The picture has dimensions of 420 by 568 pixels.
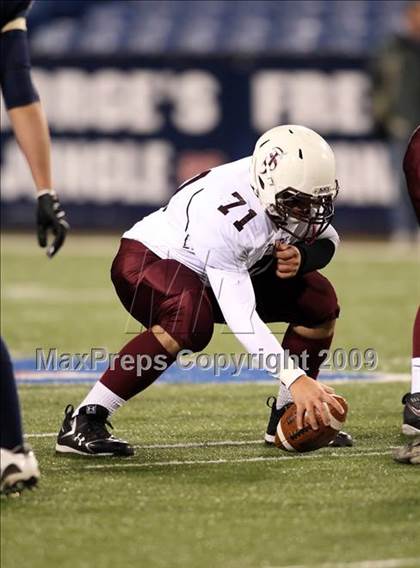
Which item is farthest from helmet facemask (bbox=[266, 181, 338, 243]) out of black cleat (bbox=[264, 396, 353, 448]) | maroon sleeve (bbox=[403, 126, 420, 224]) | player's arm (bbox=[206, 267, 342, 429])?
black cleat (bbox=[264, 396, 353, 448])

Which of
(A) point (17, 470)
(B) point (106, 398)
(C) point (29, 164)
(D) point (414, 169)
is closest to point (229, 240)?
(B) point (106, 398)

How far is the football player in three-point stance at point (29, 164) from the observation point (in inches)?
148

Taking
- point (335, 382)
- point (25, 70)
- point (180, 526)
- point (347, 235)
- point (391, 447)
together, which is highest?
point (25, 70)

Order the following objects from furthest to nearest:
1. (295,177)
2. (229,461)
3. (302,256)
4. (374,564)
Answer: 1. (302,256)
2. (229,461)
3. (295,177)
4. (374,564)

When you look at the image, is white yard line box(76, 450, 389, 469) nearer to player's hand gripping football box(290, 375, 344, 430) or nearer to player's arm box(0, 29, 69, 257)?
player's hand gripping football box(290, 375, 344, 430)

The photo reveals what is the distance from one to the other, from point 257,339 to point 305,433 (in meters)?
0.34

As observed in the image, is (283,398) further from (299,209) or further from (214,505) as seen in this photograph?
(214,505)

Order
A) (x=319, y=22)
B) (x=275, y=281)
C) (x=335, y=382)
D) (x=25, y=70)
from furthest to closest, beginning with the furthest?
(x=319, y=22), (x=335, y=382), (x=275, y=281), (x=25, y=70)

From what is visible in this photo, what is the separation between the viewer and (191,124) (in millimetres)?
14180

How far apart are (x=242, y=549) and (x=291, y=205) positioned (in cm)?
130

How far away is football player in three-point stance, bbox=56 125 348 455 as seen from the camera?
4242 millimetres

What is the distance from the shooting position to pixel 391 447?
467 centimetres

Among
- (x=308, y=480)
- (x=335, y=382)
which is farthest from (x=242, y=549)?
(x=335, y=382)

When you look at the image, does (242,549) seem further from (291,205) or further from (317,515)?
(291,205)
